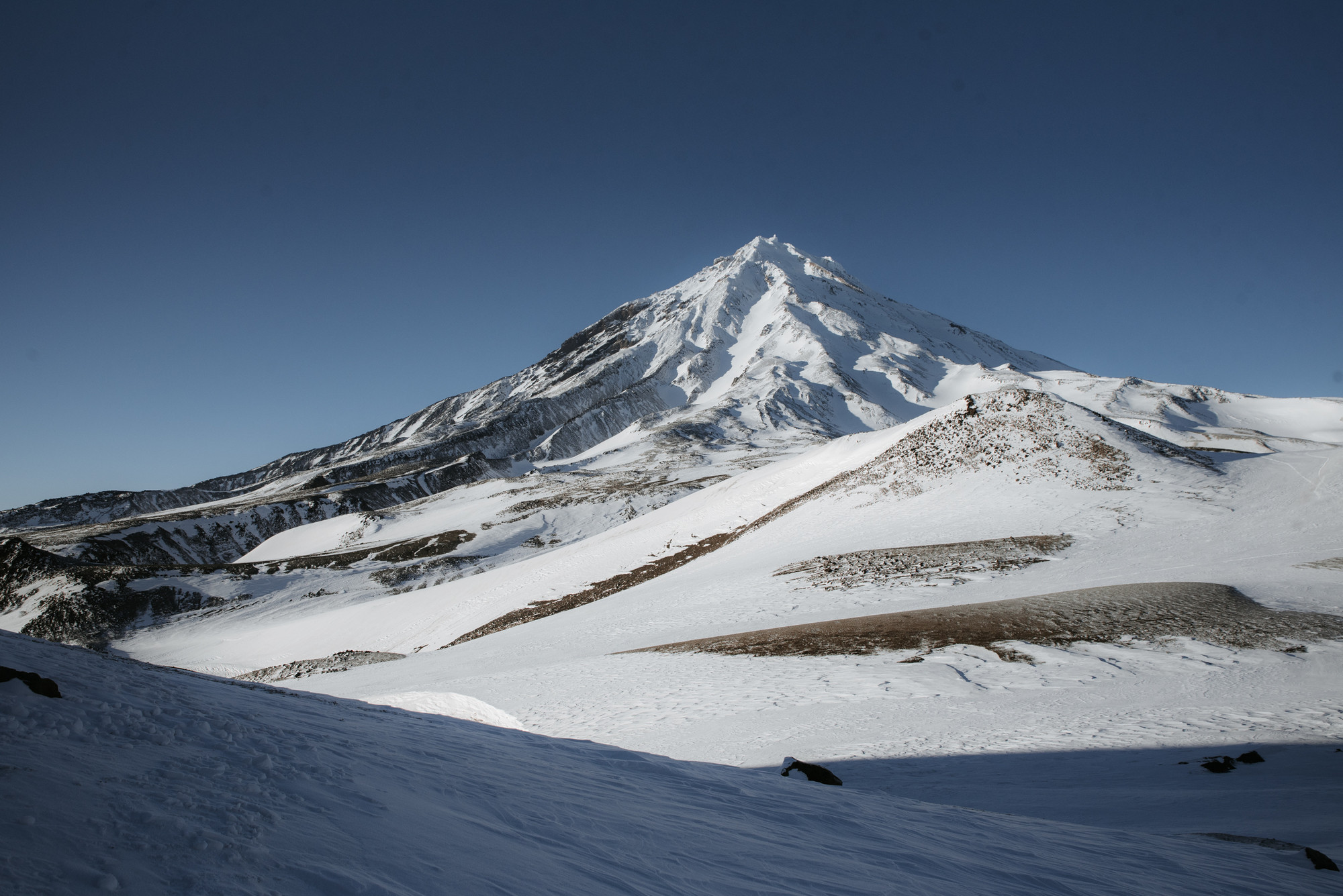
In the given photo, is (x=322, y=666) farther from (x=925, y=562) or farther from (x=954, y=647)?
(x=954, y=647)

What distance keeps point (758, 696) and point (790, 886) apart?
7.75 metres

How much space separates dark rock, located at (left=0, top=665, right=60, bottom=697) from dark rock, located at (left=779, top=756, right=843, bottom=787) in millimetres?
6558

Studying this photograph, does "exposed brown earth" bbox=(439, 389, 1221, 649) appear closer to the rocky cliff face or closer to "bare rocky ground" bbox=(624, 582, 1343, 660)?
"bare rocky ground" bbox=(624, 582, 1343, 660)

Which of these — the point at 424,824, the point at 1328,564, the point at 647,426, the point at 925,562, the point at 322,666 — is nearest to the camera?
the point at 424,824

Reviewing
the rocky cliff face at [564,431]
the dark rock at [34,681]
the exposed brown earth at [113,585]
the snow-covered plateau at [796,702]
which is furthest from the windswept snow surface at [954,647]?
the rocky cliff face at [564,431]

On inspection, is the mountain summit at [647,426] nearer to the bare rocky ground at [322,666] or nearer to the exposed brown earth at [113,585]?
the exposed brown earth at [113,585]

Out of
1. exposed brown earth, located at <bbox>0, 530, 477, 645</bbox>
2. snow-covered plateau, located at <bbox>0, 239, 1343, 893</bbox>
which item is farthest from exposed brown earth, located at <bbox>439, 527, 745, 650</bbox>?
exposed brown earth, located at <bbox>0, 530, 477, 645</bbox>

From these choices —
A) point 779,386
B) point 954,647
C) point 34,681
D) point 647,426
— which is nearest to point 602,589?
point 954,647

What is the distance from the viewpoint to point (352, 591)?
44969 millimetres

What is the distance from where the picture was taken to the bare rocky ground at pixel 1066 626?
1288 cm

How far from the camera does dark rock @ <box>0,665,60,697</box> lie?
170 inches

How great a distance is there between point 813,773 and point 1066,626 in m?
9.85

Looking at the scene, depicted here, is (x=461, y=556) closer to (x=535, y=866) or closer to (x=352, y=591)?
(x=352, y=591)

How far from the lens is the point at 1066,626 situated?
1364 centimetres
